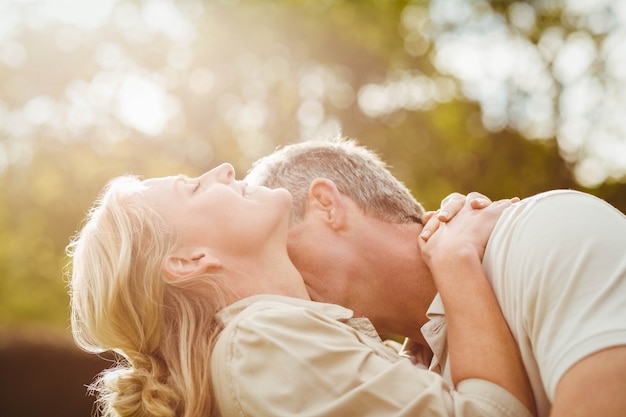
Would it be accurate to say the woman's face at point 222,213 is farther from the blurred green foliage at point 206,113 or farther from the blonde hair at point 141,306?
the blurred green foliage at point 206,113

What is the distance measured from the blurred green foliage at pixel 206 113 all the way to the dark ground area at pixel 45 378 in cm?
1046

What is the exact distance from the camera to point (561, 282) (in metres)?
2.33

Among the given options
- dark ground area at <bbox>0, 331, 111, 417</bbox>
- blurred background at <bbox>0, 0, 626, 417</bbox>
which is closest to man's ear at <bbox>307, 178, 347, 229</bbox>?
dark ground area at <bbox>0, 331, 111, 417</bbox>

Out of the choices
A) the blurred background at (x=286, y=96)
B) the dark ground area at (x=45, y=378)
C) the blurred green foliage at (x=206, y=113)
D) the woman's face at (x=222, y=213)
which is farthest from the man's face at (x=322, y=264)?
the blurred green foliage at (x=206, y=113)

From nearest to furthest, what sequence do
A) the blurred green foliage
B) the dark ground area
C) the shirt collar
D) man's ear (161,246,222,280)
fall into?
the shirt collar, man's ear (161,246,222,280), the dark ground area, the blurred green foliage

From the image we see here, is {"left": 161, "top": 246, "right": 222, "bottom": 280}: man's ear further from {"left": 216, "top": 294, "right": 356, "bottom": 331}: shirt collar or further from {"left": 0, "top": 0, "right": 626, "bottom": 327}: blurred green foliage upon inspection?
{"left": 0, "top": 0, "right": 626, "bottom": 327}: blurred green foliage

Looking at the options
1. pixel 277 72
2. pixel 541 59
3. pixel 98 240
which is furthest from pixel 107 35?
pixel 98 240

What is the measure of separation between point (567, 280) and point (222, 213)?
5.06 feet

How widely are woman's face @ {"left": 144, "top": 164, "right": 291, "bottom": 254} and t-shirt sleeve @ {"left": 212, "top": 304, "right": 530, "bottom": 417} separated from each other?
51 centimetres

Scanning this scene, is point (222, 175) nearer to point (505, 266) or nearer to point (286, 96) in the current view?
point (505, 266)

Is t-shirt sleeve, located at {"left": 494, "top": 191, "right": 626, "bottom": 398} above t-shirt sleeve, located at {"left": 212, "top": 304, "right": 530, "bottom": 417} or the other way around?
above

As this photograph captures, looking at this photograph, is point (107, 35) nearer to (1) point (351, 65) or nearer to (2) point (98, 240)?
(1) point (351, 65)

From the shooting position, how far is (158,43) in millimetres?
24531

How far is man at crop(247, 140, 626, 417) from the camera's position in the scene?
2.19 metres
